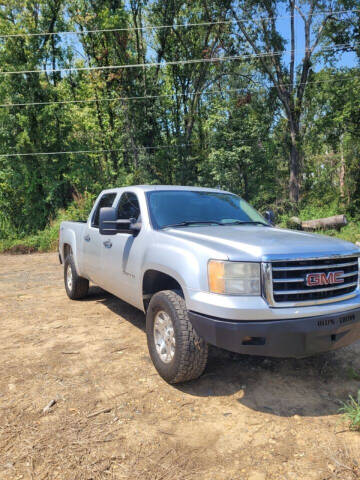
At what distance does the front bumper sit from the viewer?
8.53 ft

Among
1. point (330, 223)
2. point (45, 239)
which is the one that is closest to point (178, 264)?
point (330, 223)

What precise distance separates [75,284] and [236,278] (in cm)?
408

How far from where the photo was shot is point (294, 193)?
824 inches

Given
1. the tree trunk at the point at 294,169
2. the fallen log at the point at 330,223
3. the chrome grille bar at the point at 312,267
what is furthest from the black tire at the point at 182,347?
the tree trunk at the point at 294,169

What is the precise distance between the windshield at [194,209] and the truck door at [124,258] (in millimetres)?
263

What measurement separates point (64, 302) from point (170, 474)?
4625 mm

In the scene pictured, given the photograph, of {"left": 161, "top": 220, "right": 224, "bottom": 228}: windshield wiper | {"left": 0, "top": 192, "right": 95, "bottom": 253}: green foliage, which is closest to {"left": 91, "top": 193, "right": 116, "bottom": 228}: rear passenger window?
{"left": 161, "top": 220, "right": 224, "bottom": 228}: windshield wiper

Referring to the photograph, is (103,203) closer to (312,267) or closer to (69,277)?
(69,277)

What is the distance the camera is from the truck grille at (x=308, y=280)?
2711 millimetres

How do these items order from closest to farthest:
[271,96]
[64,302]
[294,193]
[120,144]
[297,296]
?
[297,296], [64,302], [294,193], [271,96], [120,144]

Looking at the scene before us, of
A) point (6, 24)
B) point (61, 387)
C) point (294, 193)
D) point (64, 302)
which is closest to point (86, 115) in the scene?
point (6, 24)

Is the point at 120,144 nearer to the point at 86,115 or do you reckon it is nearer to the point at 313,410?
the point at 86,115

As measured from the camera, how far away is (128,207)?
15.0 feet

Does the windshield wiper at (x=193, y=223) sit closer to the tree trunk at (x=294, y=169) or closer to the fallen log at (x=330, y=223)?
the fallen log at (x=330, y=223)
